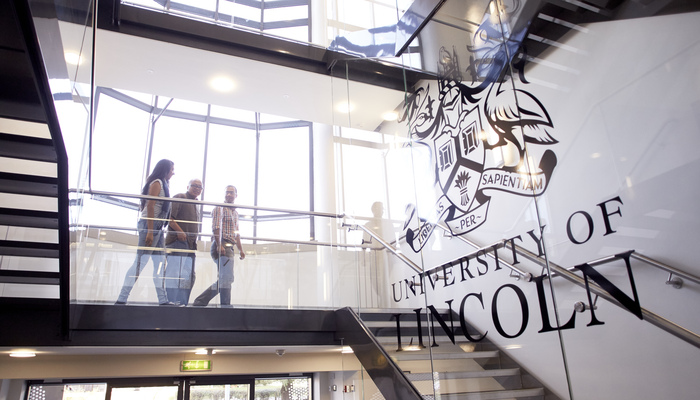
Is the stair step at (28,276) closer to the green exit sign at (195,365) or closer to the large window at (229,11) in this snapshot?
the green exit sign at (195,365)

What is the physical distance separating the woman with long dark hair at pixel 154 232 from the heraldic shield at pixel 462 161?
10.9ft

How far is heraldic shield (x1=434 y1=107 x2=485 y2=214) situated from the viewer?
8.93ft

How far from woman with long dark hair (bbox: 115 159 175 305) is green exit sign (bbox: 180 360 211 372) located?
228 centimetres

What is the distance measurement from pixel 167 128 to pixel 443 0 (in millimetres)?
8344

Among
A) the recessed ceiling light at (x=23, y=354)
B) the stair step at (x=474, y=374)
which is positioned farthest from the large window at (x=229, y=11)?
the stair step at (x=474, y=374)

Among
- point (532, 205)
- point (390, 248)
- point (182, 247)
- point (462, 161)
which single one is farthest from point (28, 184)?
point (532, 205)

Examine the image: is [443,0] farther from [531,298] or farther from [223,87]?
[223,87]

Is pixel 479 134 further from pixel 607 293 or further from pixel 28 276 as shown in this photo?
pixel 28 276

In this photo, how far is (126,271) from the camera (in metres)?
4.89

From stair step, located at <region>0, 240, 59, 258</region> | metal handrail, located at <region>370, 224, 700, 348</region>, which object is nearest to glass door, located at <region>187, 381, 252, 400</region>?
stair step, located at <region>0, 240, 59, 258</region>

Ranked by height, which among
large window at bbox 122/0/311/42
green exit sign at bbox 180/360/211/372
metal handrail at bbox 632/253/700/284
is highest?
large window at bbox 122/0/311/42

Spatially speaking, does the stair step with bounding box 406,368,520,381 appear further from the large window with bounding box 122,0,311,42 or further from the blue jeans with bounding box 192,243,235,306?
the large window with bounding box 122,0,311,42

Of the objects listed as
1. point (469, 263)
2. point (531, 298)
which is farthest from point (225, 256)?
point (531, 298)

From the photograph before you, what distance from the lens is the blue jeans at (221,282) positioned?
4.98m
